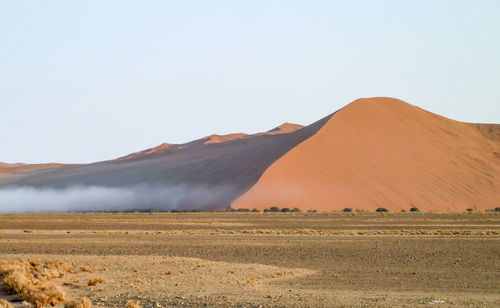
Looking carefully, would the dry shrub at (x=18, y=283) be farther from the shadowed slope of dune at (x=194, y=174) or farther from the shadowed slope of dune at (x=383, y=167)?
the shadowed slope of dune at (x=194, y=174)

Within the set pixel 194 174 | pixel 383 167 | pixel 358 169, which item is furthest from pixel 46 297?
pixel 194 174

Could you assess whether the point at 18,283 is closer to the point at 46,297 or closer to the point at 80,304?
the point at 46,297

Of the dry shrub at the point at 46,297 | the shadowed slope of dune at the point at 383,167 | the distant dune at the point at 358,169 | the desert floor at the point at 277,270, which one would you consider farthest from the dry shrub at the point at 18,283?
the distant dune at the point at 358,169

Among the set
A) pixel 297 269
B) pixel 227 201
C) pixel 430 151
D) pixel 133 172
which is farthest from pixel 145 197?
pixel 297 269

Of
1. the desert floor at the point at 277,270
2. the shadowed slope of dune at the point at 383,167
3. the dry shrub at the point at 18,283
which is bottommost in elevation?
the desert floor at the point at 277,270

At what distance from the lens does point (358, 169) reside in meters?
66.9

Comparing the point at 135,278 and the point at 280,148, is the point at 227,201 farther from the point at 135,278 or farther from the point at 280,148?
the point at 135,278

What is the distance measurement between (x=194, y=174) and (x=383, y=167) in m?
25.2

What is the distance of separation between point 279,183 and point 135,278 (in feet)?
167

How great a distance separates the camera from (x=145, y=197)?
83062mm

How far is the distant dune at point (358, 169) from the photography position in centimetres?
6306

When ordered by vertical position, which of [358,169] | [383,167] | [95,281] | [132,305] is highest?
[383,167]

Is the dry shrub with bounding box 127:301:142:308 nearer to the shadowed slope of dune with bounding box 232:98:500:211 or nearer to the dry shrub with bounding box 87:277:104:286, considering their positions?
the dry shrub with bounding box 87:277:104:286

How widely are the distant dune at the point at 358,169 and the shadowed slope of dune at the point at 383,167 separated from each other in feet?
0.32
